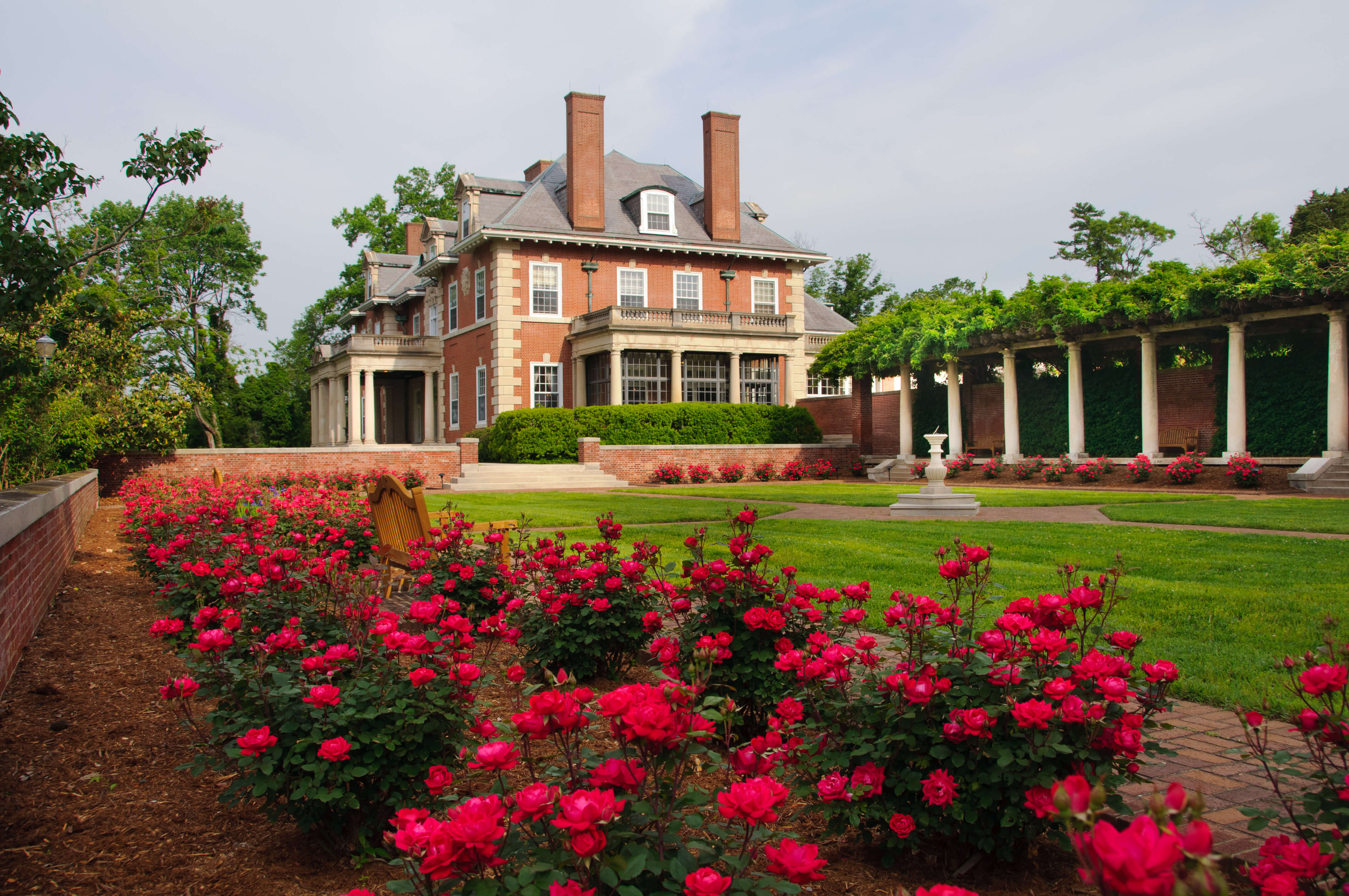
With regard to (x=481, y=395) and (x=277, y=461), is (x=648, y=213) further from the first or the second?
(x=277, y=461)

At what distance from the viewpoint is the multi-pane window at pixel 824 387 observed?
3788 centimetres

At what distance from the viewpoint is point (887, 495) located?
19.2 metres

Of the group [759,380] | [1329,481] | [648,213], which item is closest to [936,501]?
[1329,481]

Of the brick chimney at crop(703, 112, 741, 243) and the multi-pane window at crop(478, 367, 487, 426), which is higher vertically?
the brick chimney at crop(703, 112, 741, 243)

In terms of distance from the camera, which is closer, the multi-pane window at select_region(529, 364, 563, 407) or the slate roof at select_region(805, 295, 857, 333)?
the multi-pane window at select_region(529, 364, 563, 407)

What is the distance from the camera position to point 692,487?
23.7m

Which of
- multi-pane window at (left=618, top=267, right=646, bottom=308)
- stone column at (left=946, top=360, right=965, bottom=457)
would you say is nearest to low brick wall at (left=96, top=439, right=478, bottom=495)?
multi-pane window at (left=618, top=267, right=646, bottom=308)

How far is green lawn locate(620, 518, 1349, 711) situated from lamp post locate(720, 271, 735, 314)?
21840 mm

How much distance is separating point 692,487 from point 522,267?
1215 cm

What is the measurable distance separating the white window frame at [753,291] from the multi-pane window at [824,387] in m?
3.58

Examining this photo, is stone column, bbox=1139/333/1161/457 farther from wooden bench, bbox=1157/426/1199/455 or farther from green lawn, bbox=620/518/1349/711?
green lawn, bbox=620/518/1349/711

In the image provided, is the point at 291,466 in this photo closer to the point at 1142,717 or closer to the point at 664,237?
the point at 664,237

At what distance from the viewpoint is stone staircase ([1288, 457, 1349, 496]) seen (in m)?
17.9

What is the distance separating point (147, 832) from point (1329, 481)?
70.3 ft
